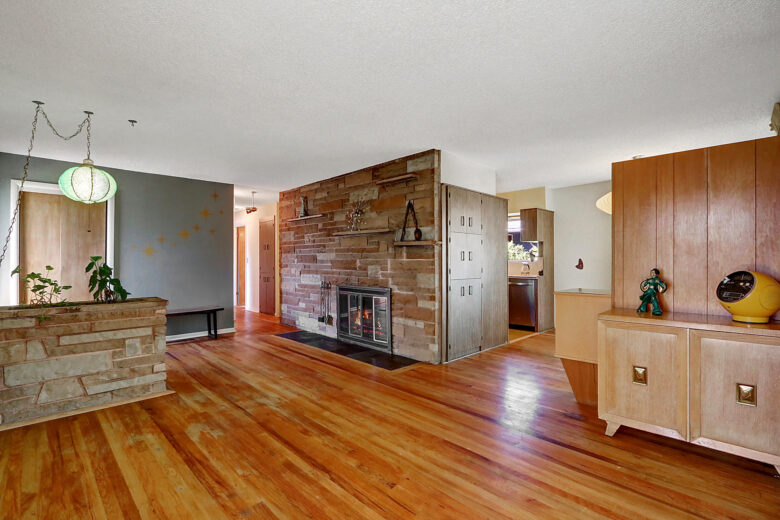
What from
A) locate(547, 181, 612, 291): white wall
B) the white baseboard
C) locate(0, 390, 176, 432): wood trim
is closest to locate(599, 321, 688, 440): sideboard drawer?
locate(0, 390, 176, 432): wood trim

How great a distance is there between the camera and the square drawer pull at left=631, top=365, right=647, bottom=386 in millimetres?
2420

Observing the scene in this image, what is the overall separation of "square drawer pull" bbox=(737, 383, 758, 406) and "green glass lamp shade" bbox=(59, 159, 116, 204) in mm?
5050

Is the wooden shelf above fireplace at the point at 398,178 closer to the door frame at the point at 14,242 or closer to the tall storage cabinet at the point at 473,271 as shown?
the tall storage cabinet at the point at 473,271

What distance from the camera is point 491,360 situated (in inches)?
179

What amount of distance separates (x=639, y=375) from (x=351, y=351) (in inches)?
133

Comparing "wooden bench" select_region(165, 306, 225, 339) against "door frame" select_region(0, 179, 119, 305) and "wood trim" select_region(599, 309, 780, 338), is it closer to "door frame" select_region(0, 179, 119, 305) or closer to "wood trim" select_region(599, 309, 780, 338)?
"door frame" select_region(0, 179, 119, 305)

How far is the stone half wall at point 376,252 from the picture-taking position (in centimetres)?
444

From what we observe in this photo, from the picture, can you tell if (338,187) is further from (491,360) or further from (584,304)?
(584,304)

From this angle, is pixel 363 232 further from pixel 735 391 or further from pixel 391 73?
pixel 735 391

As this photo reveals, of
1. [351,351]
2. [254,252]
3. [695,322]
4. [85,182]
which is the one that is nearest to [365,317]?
[351,351]

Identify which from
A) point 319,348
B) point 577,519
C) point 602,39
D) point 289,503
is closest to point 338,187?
point 319,348

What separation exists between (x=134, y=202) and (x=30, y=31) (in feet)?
12.6

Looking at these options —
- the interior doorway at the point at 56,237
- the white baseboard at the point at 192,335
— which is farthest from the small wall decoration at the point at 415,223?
the interior doorway at the point at 56,237

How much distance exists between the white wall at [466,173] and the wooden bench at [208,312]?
3960 millimetres
